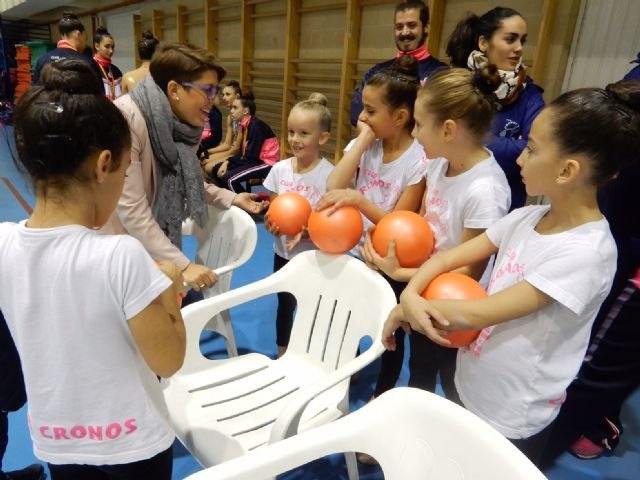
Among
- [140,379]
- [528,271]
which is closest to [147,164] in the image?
[140,379]

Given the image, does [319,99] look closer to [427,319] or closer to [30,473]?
[427,319]

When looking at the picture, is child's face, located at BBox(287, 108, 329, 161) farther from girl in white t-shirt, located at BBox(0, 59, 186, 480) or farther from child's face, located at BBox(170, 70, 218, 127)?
girl in white t-shirt, located at BBox(0, 59, 186, 480)

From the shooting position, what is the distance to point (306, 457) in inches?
34.0

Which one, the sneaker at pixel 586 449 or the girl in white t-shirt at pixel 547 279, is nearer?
the girl in white t-shirt at pixel 547 279

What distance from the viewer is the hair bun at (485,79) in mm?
1295

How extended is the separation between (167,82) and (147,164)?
294mm

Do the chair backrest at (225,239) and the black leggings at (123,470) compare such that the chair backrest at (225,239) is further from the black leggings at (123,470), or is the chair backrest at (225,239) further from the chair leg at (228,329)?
the black leggings at (123,470)

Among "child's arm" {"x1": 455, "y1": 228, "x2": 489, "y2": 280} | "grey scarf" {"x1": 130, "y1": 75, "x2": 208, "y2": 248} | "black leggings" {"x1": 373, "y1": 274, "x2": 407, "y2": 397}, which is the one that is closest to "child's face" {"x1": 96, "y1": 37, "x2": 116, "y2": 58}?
"grey scarf" {"x1": 130, "y1": 75, "x2": 208, "y2": 248}

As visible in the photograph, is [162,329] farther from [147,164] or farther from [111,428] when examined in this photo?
[147,164]

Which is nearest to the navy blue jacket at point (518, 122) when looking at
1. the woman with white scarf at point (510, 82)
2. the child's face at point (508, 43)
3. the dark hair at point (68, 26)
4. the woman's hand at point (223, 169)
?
the woman with white scarf at point (510, 82)

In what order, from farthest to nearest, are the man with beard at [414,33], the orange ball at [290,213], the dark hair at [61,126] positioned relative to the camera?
1. the man with beard at [414,33]
2. the orange ball at [290,213]
3. the dark hair at [61,126]

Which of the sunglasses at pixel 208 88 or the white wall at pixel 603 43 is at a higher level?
the white wall at pixel 603 43

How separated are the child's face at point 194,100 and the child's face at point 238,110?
11.7 ft

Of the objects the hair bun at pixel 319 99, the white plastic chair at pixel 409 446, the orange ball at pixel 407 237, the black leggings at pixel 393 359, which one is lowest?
the black leggings at pixel 393 359
